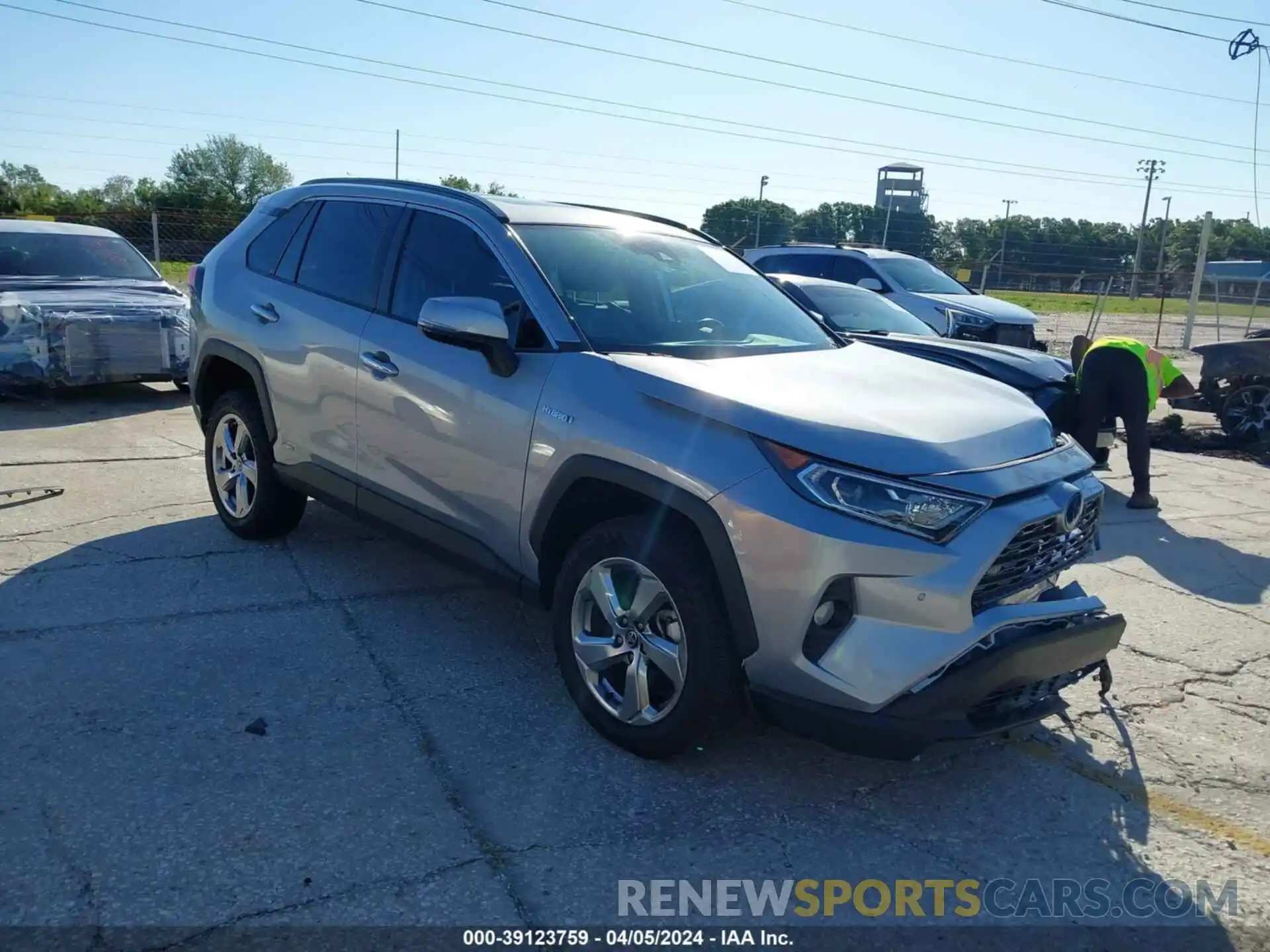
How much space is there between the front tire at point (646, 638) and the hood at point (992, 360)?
185 inches

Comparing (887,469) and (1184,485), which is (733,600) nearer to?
(887,469)

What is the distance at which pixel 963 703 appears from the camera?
9.75 ft

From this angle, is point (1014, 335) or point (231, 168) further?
point (231, 168)

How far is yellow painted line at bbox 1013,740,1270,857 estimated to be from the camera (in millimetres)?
3338

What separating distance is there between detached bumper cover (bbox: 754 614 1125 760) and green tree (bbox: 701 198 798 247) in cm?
2725

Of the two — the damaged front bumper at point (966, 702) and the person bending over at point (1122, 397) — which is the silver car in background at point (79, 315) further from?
the damaged front bumper at point (966, 702)

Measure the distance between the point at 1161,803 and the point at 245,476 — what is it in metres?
4.53

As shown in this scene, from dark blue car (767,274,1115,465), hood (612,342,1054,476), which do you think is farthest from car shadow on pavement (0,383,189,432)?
hood (612,342,1054,476)

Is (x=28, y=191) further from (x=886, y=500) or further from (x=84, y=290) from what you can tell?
(x=886, y=500)

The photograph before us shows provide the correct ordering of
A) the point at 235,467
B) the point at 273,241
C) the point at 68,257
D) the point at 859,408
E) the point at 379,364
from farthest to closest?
the point at 68,257
the point at 235,467
the point at 273,241
the point at 379,364
the point at 859,408

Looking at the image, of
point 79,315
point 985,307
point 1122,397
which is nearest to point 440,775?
point 1122,397

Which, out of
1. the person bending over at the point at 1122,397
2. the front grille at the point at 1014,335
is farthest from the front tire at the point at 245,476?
the front grille at the point at 1014,335

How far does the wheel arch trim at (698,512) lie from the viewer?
10.2 ft

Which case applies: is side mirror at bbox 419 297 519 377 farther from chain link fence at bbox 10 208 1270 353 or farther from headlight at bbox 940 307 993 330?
chain link fence at bbox 10 208 1270 353
